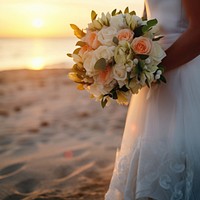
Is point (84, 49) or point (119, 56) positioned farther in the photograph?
point (84, 49)

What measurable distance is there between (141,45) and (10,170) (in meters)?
3.26

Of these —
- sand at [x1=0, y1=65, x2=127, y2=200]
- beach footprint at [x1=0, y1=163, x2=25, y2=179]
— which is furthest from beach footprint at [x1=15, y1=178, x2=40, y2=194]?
beach footprint at [x1=0, y1=163, x2=25, y2=179]

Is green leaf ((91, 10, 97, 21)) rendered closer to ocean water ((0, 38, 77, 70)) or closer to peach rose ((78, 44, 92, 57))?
peach rose ((78, 44, 92, 57))

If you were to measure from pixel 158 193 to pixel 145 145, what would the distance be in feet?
0.95

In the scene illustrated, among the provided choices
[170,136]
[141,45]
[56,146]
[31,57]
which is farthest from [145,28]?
[31,57]

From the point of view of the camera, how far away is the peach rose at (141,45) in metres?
2.21

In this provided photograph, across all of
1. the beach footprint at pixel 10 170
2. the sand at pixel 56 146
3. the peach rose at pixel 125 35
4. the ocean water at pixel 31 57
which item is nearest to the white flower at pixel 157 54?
the peach rose at pixel 125 35

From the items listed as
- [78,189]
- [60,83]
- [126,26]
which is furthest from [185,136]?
[60,83]

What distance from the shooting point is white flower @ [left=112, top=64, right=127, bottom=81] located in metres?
2.22

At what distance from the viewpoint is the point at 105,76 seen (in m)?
2.28

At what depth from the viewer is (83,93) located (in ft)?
37.0

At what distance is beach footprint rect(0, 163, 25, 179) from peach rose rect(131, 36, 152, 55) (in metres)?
3.11

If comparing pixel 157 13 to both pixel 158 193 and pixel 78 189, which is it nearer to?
pixel 158 193

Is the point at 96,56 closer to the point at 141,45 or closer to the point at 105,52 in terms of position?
the point at 105,52
